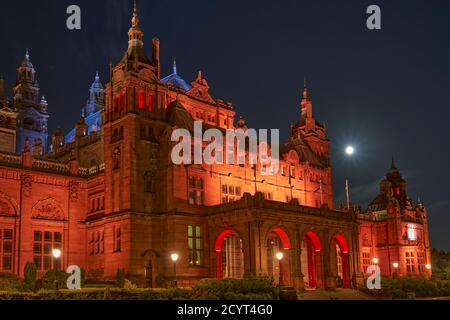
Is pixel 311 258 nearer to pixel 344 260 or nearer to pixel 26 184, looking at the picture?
pixel 344 260

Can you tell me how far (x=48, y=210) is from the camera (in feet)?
184

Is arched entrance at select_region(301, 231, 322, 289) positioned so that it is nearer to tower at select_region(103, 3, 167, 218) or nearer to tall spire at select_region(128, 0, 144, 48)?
tower at select_region(103, 3, 167, 218)

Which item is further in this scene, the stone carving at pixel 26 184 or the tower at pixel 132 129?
the tower at pixel 132 129

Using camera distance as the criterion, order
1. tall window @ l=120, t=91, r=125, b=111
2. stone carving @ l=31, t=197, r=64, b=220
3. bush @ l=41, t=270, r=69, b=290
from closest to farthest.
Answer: bush @ l=41, t=270, r=69, b=290, stone carving @ l=31, t=197, r=64, b=220, tall window @ l=120, t=91, r=125, b=111

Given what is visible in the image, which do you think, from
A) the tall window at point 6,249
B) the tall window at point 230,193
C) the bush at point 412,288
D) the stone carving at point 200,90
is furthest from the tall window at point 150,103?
the bush at point 412,288

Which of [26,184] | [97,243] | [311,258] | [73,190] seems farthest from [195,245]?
[26,184]

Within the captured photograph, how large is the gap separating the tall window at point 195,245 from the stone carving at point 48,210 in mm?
13421

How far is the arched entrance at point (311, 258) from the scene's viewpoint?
61312 mm

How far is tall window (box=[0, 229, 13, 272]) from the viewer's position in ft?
170

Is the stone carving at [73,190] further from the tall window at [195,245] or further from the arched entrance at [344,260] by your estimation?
the arched entrance at [344,260]

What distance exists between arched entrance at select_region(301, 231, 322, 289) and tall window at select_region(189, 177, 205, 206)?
12.3 meters

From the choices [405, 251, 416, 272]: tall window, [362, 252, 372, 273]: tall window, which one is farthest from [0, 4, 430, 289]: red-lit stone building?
[405, 251, 416, 272]: tall window

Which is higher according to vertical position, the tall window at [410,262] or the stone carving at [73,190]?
the stone carving at [73,190]

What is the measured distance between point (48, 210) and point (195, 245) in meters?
15.2
